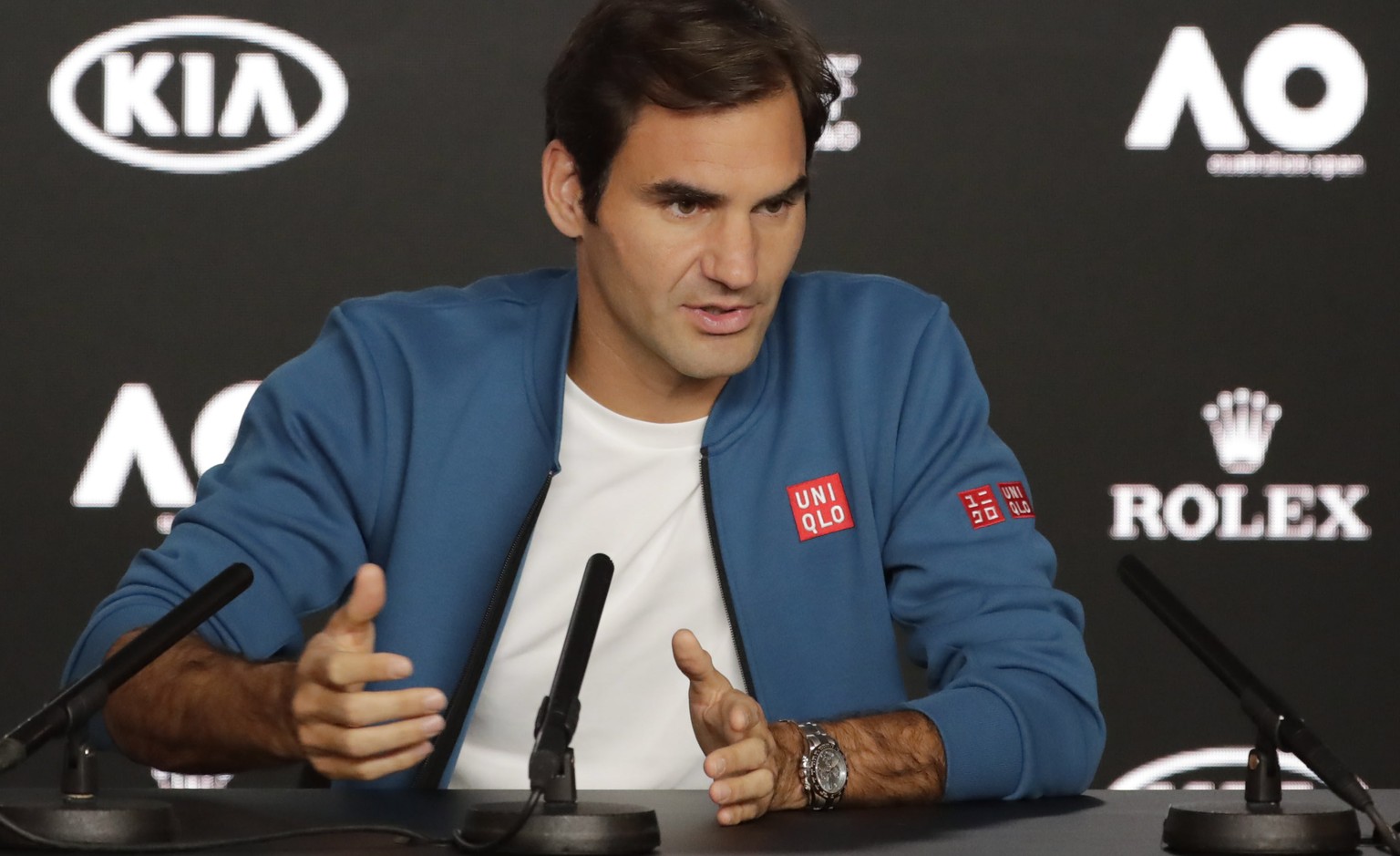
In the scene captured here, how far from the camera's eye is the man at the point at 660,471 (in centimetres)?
168

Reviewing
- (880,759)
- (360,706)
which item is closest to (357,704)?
(360,706)

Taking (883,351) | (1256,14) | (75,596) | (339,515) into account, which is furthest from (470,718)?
(1256,14)

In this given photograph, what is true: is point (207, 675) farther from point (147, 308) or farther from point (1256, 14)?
point (1256, 14)

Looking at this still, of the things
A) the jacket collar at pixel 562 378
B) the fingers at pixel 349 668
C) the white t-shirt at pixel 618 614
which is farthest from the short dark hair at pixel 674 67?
the fingers at pixel 349 668

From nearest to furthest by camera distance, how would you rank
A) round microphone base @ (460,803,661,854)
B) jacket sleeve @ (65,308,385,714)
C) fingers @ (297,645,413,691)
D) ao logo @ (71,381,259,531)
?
round microphone base @ (460,803,661,854)
fingers @ (297,645,413,691)
jacket sleeve @ (65,308,385,714)
ao logo @ (71,381,259,531)

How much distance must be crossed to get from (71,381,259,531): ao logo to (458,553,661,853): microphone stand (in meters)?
1.71

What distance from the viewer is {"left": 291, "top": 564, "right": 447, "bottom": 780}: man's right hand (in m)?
1.12

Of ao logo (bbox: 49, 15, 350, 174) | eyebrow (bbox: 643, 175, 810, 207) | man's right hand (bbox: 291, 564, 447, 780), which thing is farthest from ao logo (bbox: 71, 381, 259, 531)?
man's right hand (bbox: 291, 564, 447, 780)

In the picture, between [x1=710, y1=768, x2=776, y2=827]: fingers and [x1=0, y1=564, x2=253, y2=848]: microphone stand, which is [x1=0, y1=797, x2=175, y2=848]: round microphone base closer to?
[x1=0, y1=564, x2=253, y2=848]: microphone stand

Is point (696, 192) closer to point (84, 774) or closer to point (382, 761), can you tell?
point (382, 761)

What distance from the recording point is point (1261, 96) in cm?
265

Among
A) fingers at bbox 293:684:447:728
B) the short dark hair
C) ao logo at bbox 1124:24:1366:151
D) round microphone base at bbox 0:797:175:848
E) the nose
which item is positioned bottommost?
round microphone base at bbox 0:797:175:848

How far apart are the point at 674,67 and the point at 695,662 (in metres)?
0.72

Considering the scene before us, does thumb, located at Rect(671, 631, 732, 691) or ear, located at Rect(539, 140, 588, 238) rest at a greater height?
ear, located at Rect(539, 140, 588, 238)
